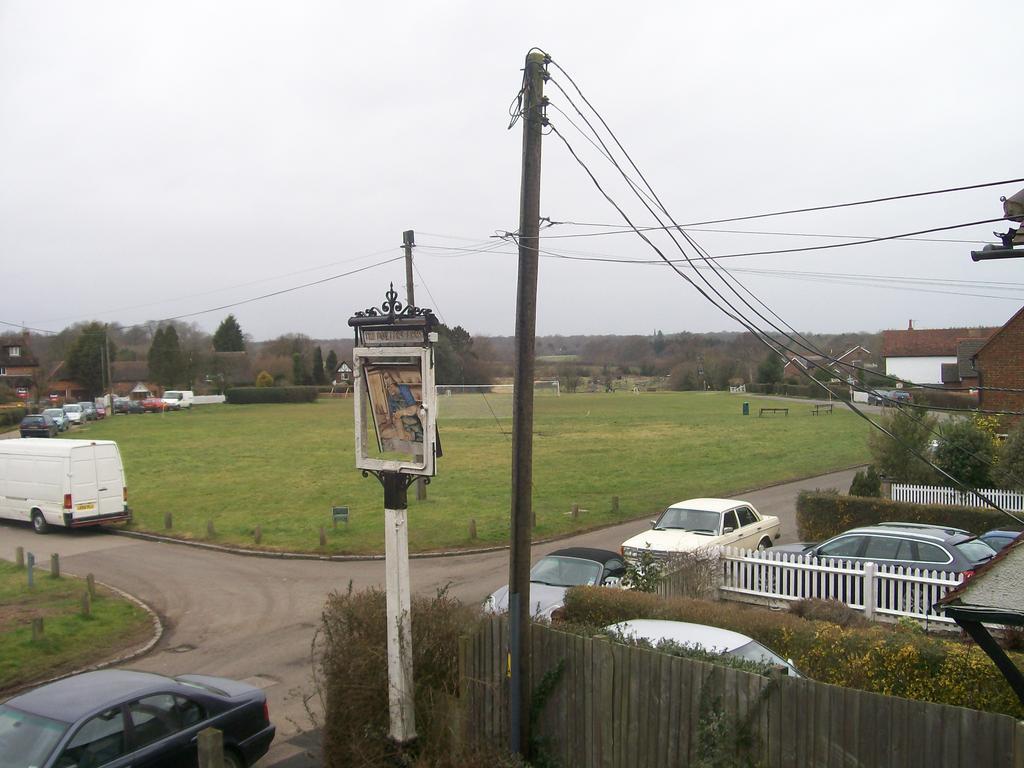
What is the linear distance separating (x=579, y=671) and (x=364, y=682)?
2014mm

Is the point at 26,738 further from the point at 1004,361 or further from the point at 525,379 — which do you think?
the point at 1004,361

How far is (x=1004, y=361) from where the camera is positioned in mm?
33969

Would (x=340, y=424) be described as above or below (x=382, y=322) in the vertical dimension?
below

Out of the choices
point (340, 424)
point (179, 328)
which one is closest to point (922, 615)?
point (340, 424)

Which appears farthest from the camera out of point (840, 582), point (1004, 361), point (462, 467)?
point (462, 467)

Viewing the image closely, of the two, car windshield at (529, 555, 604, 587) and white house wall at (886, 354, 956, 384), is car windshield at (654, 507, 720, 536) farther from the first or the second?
white house wall at (886, 354, 956, 384)

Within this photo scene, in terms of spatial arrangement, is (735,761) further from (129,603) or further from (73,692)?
(129,603)

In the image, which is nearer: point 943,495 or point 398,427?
point 398,427

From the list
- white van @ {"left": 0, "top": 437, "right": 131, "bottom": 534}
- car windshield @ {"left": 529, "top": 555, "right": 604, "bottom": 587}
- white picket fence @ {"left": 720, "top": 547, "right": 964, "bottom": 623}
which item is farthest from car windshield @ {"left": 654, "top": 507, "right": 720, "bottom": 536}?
white van @ {"left": 0, "top": 437, "right": 131, "bottom": 534}

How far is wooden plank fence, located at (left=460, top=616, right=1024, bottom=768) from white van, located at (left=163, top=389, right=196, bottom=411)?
266ft

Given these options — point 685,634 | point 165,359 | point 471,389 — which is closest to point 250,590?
point 685,634

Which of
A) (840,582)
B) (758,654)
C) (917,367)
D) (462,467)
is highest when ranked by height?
(917,367)

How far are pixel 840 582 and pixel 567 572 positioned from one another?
441cm

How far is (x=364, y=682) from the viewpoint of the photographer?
24.9 ft
